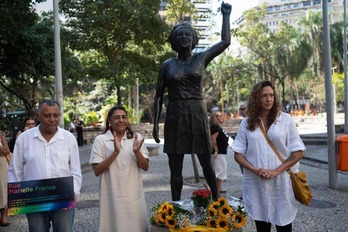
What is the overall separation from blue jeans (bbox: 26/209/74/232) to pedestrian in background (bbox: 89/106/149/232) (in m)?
0.37

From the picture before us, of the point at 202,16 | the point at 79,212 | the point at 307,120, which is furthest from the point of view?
the point at 307,120

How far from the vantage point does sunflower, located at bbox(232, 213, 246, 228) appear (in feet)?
12.3

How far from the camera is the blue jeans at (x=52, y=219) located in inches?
127

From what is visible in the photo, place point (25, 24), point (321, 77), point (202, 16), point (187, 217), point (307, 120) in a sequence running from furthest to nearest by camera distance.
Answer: point (321, 77)
point (307, 120)
point (202, 16)
point (25, 24)
point (187, 217)

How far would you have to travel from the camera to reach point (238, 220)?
3.81m

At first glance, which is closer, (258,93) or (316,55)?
(258,93)

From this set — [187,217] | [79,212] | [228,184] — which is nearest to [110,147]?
[187,217]

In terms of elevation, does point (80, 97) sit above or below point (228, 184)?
above

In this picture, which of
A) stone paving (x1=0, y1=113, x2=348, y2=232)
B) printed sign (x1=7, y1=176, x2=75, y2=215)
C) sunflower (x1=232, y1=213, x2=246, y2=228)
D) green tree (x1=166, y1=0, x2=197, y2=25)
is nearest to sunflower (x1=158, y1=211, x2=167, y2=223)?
sunflower (x1=232, y1=213, x2=246, y2=228)

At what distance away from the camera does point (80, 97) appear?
42625 millimetres

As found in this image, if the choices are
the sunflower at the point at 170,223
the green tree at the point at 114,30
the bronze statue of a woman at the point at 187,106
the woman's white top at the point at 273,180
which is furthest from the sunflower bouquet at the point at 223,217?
the green tree at the point at 114,30

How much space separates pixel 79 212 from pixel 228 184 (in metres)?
3.68

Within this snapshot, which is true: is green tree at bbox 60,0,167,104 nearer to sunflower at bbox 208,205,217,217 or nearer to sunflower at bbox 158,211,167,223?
sunflower at bbox 158,211,167,223

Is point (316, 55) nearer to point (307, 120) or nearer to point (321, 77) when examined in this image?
point (321, 77)
